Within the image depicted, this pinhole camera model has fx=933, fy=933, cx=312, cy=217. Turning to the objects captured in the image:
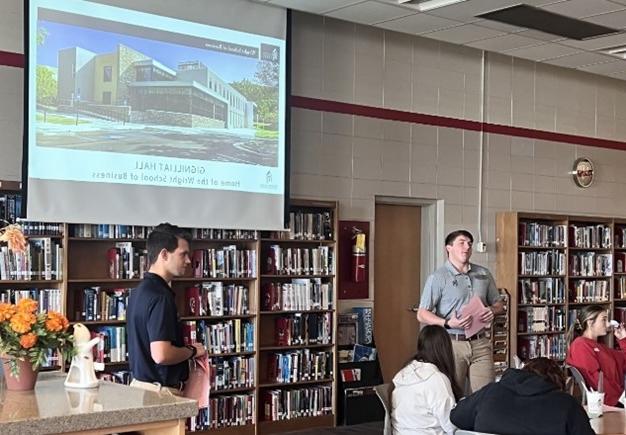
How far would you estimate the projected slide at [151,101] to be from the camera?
6.64 meters

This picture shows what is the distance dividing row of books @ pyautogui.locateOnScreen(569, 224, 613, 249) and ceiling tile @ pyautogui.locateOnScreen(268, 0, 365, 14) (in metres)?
4.38

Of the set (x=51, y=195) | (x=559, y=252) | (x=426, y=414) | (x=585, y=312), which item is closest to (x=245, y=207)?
(x=51, y=195)

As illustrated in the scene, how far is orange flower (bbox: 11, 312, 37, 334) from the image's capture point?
10.8 ft

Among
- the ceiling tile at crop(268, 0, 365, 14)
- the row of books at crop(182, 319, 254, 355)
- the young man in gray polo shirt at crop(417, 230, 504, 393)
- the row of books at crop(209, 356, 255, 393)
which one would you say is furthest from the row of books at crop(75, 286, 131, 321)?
the ceiling tile at crop(268, 0, 365, 14)

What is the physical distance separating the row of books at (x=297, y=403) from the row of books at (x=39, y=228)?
2425 mm

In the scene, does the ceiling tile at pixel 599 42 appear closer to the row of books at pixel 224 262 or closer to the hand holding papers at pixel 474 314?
the hand holding papers at pixel 474 314

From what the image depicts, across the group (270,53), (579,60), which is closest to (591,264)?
(579,60)

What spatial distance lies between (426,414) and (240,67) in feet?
13.2

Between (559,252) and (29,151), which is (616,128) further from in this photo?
(29,151)

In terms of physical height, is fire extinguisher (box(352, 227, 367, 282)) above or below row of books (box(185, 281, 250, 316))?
above

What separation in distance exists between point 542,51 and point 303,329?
379 centimetres

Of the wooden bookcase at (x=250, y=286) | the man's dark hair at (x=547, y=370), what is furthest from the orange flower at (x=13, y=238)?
the wooden bookcase at (x=250, y=286)

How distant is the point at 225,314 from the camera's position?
772 cm

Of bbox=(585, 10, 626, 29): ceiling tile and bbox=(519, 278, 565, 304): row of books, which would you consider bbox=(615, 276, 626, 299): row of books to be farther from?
bbox=(585, 10, 626, 29): ceiling tile
